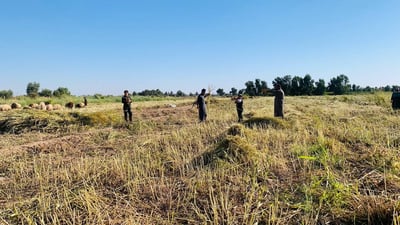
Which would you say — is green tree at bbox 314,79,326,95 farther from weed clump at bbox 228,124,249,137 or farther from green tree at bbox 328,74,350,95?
weed clump at bbox 228,124,249,137

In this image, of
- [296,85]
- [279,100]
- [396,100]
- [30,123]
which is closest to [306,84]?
[296,85]

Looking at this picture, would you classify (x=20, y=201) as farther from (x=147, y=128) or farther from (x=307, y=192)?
(x=147, y=128)

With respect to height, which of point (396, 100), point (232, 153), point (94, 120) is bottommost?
point (232, 153)

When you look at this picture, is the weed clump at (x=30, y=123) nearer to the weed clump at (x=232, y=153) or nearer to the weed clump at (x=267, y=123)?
the weed clump at (x=267, y=123)

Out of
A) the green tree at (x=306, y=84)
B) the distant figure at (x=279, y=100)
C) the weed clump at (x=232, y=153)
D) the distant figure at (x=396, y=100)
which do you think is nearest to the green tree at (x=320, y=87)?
the green tree at (x=306, y=84)

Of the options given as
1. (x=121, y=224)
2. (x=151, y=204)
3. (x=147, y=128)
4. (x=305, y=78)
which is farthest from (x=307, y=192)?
(x=305, y=78)

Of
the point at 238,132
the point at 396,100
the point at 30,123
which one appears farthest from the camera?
the point at 396,100


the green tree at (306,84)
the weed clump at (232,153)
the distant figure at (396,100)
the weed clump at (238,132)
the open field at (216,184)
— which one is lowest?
the open field at (216,184)

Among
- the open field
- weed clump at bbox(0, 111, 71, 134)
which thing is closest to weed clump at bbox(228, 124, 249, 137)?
the open field

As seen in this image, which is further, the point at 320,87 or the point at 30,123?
the point at 320,87

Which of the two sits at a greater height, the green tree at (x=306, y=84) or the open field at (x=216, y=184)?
the green tree at (x=306, y=84)

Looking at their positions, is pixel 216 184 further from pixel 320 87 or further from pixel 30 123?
pixel 320 87

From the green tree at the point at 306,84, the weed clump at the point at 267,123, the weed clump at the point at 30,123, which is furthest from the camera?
the green tree at the point at 306,84

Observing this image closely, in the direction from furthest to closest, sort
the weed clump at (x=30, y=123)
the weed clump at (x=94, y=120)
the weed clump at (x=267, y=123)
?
the weed clump at (x=94, y=120) → the weed clump at (x=30, y=123) → the weed clump at (x=267, y=123)
